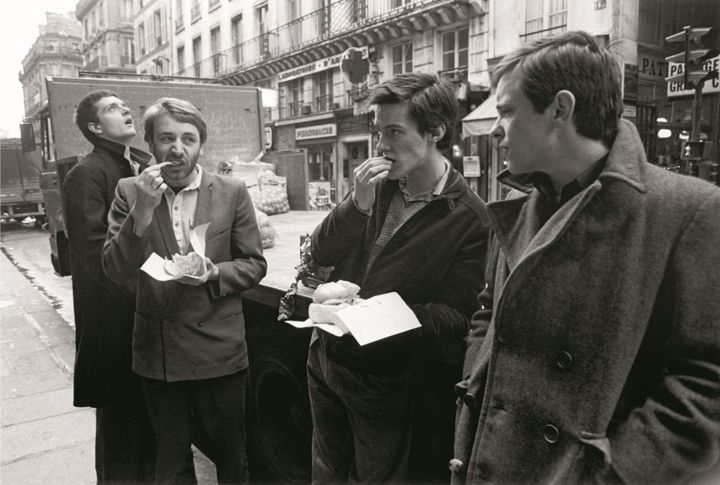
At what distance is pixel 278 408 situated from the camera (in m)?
3.06

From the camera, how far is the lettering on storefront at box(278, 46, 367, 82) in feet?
68.0

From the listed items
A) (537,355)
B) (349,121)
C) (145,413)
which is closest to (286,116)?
(349,121)

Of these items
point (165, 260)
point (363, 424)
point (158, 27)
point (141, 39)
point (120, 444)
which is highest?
point (158, 27)

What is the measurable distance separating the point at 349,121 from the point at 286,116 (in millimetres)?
4752

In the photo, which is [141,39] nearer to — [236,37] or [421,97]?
[236,37]

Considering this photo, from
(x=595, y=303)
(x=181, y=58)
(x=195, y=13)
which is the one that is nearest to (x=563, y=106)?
(x=595, y=303)

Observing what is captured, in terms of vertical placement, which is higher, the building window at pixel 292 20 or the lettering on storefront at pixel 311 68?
the building window at pixel 292 20

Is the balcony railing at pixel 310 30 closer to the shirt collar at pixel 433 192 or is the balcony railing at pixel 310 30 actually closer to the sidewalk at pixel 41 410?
the sidewalk at pixel 41 410

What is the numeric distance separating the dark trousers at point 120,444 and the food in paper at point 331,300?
1.46m

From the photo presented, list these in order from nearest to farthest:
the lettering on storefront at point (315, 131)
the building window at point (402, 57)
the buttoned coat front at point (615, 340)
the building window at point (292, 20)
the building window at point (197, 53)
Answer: the buttoned coat front at point (615, 340), the building window at point (402, 57), the lettering on storefront at point (315, 131), the building window at point (292, 20), the building window at point (197, 53)

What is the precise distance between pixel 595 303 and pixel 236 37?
2829 centimetres

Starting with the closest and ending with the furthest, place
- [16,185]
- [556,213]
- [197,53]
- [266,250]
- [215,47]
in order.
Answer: [556,213] → [266,250] → [16,185] → [215,47] → [197,53]

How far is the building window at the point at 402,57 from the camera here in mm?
17366

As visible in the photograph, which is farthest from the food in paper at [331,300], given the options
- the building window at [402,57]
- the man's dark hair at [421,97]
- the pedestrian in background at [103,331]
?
the building window at [402,57]
